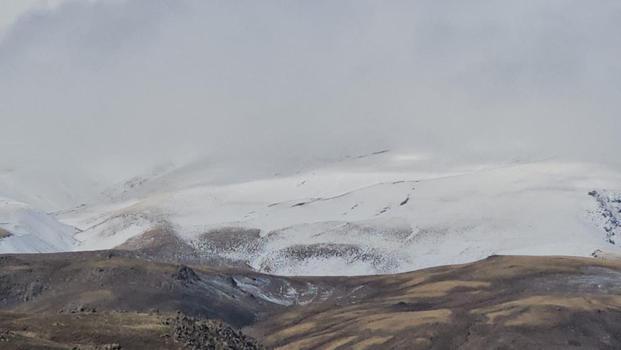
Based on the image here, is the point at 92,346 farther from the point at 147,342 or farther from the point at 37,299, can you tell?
the point at 37,299

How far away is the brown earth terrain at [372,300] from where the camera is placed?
124812mm

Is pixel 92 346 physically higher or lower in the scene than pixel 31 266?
higher

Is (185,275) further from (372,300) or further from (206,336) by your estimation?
(206,336)

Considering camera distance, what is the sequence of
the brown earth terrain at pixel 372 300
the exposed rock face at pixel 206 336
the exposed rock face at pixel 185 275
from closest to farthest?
the exposed rock face at pixel 206 336 → the brown earth terrain at pixel 372 300 → the exposed rock face at pixel 185 275

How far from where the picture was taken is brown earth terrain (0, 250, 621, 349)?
125 meters

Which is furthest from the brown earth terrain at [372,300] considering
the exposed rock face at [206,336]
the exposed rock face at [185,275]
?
the exposed rock face at [206,336]

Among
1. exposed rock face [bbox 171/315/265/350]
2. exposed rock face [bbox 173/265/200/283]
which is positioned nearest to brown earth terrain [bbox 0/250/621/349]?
exposed rock face [bbox 173/265/200/283]

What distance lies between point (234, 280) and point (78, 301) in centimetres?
4499

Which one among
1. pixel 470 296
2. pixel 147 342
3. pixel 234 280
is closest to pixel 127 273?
pixel 234 280

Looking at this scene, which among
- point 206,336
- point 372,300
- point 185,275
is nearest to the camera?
point 206,336

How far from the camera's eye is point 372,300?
579 feet

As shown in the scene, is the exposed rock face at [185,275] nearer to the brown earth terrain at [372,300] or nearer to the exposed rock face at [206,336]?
the brown earth terrain at [372,300]

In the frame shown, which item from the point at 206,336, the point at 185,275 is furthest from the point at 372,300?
the point at 206,336

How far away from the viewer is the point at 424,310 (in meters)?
146
